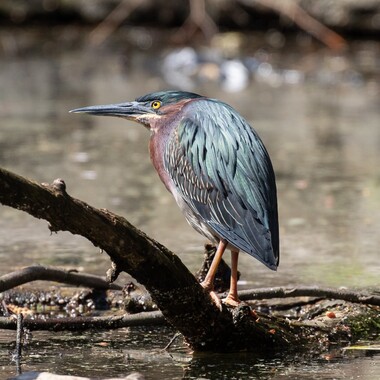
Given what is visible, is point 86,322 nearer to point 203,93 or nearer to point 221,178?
Result: point 221,178

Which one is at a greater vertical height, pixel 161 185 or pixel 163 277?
pixel 161 185

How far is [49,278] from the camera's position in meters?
4.99

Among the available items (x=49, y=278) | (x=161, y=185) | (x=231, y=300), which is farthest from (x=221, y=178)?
(x=161, y=185)

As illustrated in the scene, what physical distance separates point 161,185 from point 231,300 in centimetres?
364

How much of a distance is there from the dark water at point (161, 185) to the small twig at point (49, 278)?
0.26 metres

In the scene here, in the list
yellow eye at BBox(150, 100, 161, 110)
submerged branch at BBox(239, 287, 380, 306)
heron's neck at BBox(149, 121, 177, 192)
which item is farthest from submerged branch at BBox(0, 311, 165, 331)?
yellow eye at BBox(150, 100, 161, 110)

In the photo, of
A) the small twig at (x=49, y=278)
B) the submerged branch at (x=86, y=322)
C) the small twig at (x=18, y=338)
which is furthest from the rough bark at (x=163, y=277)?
the small twig at (x=49, y=278)

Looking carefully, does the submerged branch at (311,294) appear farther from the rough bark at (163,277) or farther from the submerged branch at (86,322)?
the submerged branch at (86,322)

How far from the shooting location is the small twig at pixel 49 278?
4.72 metres

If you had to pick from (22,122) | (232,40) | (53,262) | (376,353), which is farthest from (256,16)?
(376,353)

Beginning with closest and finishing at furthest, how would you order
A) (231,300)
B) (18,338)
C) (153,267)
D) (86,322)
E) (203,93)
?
(153,267), (18,338), (86,322), (231,300), (203,93)

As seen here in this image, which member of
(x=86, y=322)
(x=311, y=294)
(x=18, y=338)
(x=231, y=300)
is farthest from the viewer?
(x=311, y=294)

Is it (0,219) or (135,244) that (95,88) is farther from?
(135,244)

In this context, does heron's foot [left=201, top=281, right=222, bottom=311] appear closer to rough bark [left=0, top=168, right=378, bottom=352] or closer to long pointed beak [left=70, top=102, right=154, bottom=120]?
rough bark [left=0, top=168, right=378, bottom=352]
